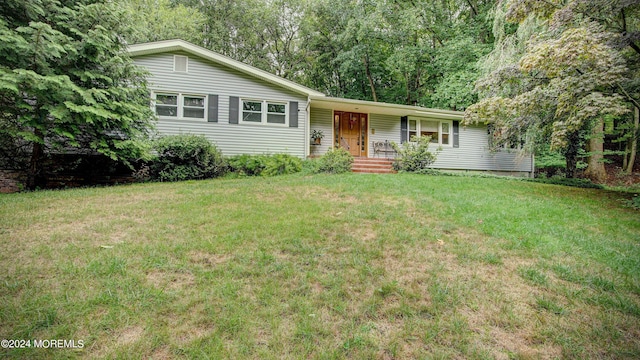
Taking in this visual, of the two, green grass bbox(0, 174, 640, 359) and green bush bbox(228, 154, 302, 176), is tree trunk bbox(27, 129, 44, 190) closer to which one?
green grass bbox(0, 174, 640, 359)

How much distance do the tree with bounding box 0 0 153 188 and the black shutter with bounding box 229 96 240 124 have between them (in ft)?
11.4

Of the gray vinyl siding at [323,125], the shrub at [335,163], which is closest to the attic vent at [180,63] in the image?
the gray vinyl siding at [323,125]

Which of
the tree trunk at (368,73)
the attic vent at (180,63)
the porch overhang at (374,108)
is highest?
the tree trunk at (368,73)

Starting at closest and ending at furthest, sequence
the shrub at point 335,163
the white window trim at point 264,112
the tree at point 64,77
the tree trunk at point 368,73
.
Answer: the tree at point 64,77 < the shrub at point 335,163 < the white window trim at point 264,112 < the tree trunk at point 368,73

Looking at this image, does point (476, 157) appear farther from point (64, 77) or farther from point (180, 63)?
point (64, 77)

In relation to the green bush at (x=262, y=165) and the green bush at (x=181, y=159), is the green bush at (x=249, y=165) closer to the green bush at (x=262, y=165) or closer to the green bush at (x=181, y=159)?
the green bush at (x=262, y=165)

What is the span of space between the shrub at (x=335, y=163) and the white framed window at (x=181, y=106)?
529cm

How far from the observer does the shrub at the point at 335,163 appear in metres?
9.59

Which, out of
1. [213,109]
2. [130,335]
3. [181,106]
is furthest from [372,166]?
[130,335]

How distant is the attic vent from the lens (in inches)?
413

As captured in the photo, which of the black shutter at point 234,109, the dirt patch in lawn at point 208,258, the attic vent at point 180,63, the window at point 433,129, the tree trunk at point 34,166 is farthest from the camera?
the window at point 433,129

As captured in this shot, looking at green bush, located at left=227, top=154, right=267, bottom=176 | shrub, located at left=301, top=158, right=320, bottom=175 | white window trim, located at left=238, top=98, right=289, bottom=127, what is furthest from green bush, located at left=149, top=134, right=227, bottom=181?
shrub, located at left=301, top=158, right=320, bottom=175

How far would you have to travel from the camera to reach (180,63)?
10.5 meters

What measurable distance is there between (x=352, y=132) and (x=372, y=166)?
2.83 metres
